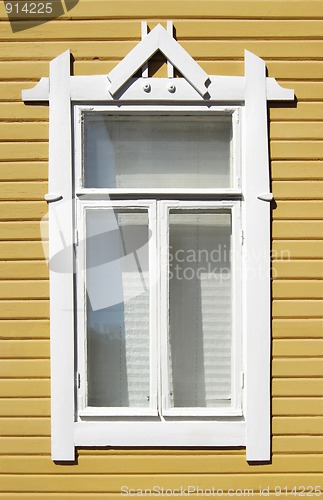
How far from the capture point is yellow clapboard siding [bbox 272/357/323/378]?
124 inches

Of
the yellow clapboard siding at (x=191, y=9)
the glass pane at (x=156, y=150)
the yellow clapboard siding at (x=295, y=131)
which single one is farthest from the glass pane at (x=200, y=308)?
the yellow clapboard siding at (x=191, y=9)

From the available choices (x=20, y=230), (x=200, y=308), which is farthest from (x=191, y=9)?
(x=200, y=308)

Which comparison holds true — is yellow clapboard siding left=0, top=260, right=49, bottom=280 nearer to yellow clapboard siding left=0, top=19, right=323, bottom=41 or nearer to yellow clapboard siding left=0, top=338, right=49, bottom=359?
yellow clapboard siding left=0, top=338, right=49, bottom=359

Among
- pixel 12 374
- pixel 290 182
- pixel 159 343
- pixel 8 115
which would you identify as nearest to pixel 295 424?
pixel 159 343

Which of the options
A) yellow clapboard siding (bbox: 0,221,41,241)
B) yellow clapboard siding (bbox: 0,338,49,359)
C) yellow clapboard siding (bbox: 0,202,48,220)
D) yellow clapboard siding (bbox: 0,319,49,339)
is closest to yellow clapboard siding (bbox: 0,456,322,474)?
yellow clapboard siding (bbox: 0,338,49,359)

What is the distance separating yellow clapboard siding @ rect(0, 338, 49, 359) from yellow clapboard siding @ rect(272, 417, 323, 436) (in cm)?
124

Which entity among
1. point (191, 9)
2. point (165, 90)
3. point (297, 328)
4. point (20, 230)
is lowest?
point (297, 328)

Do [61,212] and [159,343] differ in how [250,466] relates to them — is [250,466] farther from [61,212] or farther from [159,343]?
[61,212]

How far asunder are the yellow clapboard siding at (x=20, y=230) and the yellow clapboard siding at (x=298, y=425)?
61.5 inches

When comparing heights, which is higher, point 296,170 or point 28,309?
point 296,170

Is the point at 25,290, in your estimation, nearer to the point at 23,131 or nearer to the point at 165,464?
the point at 23,131

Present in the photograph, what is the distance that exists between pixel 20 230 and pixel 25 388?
2.67 ft

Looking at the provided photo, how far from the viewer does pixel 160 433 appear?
3.14 metres

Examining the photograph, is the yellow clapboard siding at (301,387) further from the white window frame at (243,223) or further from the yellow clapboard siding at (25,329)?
the yellow clapboard siding at (25,329)
